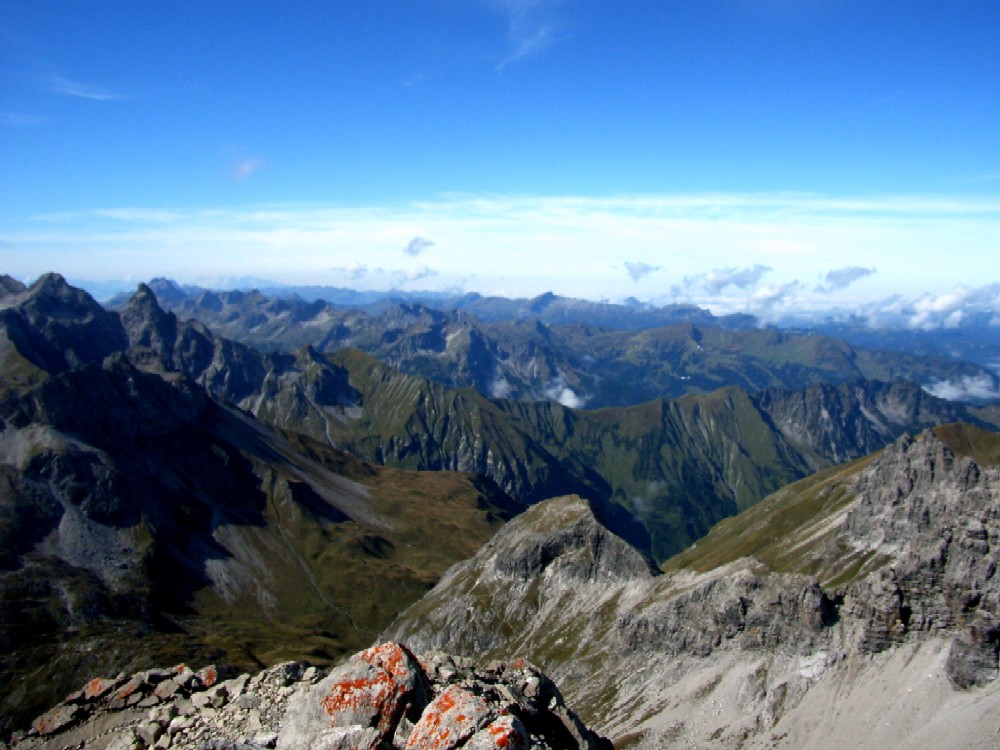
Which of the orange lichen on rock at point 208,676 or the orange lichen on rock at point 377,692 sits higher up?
the orange lichen on rock at point 377,692

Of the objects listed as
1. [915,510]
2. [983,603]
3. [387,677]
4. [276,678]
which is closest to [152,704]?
[276,678]

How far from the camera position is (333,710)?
29.5 metres

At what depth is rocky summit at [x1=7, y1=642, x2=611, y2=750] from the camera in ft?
88.8

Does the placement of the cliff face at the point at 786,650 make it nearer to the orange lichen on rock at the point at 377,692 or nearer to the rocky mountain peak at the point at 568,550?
the rocky mountain peak at the point at 568,550

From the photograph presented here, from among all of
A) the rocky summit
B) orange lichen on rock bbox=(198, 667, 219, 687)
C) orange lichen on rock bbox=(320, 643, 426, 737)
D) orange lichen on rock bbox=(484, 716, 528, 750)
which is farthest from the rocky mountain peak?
orange lichen on rock bbox=(484, 716, 528, 750)

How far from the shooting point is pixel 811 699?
293 feet

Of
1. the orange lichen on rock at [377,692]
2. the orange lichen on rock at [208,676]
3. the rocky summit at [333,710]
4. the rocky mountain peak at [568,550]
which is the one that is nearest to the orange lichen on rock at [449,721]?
the rocky summit at [333,710]

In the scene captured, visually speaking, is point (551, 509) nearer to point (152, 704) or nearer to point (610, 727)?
point (610, 727)

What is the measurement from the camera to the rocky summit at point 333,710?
27.1 m

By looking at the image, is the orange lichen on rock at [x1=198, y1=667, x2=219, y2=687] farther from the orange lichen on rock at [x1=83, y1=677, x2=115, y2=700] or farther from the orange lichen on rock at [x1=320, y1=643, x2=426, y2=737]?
the orange lichen on rock at [x1=320, y1=643, x2=426, y2=737]

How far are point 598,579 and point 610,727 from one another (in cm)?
4973

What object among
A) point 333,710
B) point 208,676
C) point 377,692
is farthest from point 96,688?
point 377,692

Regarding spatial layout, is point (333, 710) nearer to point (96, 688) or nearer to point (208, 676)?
point (208, 676)

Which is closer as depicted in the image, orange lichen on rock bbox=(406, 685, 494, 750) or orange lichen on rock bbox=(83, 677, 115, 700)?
orange lichen on rock bbox=(406, 685, 494, 750)
